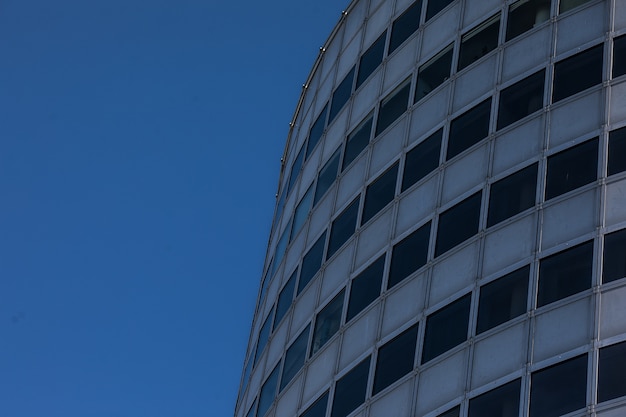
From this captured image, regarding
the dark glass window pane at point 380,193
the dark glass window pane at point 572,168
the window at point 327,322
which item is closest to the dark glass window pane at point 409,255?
the dark glass window pane at point 380,193

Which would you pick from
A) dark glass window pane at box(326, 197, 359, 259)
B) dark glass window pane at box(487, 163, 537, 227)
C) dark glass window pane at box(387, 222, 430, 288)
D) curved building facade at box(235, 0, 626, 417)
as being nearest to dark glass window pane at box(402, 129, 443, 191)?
curved building facade at box(235, 0, 626, 417)

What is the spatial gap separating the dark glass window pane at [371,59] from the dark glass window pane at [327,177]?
2702 mm

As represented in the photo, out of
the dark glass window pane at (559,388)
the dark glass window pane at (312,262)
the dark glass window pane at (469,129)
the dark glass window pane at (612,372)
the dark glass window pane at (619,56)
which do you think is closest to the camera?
the dark glass window pane at (612,372)

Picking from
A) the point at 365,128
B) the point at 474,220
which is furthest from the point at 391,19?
the point at 474,220

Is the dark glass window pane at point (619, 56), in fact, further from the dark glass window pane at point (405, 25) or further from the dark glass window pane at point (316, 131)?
the dark glass window pane at point (316, 131)

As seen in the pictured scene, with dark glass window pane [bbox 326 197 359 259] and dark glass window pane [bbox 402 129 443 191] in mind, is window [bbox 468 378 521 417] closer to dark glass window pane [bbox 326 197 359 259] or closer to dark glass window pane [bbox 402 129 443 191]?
dark glass window pane [bbox 402 129 443 191]

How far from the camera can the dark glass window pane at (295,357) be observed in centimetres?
4116

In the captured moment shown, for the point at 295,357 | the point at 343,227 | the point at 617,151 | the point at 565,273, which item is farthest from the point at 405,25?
the point at 565,273

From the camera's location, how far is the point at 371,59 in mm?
45375

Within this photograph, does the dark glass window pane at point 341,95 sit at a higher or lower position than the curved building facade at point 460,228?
higher

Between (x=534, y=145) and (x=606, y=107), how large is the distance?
208cm

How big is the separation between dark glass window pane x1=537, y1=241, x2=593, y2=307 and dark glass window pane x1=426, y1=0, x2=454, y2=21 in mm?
12106

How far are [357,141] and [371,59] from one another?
10.9 feet

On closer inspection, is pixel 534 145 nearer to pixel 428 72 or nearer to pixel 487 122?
pixel 487 122
